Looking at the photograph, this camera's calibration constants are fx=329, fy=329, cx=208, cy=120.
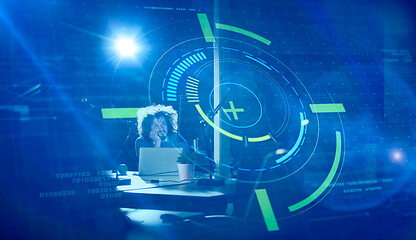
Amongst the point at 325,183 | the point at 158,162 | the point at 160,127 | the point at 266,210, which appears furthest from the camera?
the point at 160,127

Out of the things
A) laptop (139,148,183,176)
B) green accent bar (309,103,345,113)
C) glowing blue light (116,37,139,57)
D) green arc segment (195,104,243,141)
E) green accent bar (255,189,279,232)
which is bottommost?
green accent bar (255,189,279,232)

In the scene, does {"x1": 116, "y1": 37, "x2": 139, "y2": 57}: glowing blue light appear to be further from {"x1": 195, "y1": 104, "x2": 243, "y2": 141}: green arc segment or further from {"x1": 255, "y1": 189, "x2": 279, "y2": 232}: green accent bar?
{"x1": 255, "y1": 189, "x2": 279, "y2": 232}: green accent bar

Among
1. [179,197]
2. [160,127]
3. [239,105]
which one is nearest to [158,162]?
[179,197]

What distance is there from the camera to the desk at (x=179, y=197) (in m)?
0.98

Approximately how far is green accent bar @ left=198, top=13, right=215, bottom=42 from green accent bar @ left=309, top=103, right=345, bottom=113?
0.43 m

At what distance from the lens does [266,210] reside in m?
1.05

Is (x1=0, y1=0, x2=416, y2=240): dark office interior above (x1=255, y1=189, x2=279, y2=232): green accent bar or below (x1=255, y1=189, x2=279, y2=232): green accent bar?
above

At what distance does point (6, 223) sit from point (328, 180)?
0.99 meters

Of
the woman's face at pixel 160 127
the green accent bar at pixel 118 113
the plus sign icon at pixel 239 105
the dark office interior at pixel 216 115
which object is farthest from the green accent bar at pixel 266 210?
the woman's face at pixel 160 127

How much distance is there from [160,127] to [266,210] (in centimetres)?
125

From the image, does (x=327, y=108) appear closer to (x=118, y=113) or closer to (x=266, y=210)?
(x=266, y=210)

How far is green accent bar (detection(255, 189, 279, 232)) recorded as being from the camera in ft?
3.43
